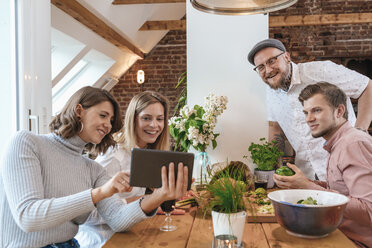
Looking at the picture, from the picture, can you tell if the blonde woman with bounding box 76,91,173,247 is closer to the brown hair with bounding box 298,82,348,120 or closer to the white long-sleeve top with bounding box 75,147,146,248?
the white long-sleeve top with bounding box 75,147,146,248

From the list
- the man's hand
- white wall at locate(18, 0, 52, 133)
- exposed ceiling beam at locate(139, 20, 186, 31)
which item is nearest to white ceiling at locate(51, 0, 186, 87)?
exposed ceiling beam at locate(139, 20, 186, 31)

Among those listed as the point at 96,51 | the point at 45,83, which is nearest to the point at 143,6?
the point at 96,51

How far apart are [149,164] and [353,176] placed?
811mm

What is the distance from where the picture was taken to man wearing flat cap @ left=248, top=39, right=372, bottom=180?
2271mm

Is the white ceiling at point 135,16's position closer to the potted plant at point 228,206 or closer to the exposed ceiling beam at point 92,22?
the exposed ceiling beam at point 92,22

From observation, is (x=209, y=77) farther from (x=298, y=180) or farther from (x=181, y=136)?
(x=298, y=180)

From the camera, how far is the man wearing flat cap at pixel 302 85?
227 centimetres

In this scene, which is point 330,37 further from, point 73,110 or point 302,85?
point 73,110

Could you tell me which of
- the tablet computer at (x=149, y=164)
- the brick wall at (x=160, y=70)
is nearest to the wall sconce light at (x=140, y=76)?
the brick wall at (x=160, y=70)

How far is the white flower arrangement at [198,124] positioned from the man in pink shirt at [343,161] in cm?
68

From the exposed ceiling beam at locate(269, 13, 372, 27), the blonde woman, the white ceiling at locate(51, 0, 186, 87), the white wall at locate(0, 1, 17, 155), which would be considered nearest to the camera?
the blonde woman

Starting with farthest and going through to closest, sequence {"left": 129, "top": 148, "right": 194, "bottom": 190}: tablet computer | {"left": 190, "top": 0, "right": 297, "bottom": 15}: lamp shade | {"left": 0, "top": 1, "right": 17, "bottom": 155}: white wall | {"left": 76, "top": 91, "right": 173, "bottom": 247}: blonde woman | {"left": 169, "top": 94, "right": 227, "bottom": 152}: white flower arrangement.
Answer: {"left": 169, "top": 94, "right": 227, "bottom": 152}: white flower arrangement < {"left": 0, "top": 1, "right": 17, "bottom": 155}: white wall < {"left": 76, "top": 91, "right": 173, "bottom": 247}: blonde woman < {"left": 190, "top": 0, "right": 297, "bottom": 15}: lamp shade < {"left": 129, "top": 148, "right": 194, "bottom": 190}: tablet computer

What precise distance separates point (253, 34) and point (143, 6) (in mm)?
2872

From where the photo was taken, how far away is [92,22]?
387 cm
